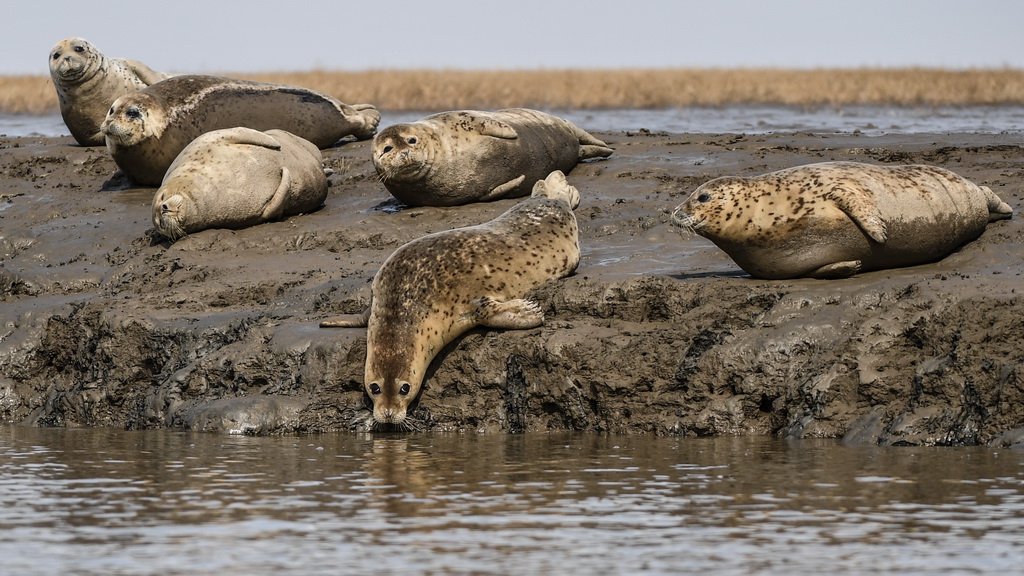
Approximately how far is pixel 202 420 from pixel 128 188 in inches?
222

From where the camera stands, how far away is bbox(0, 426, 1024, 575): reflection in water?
449cm

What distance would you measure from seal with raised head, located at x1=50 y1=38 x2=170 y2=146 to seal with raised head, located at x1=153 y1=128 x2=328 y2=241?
2886 millimetres

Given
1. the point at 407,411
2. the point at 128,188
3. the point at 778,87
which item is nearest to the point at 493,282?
the point at 407,411

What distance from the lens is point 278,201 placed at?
37.7 ft

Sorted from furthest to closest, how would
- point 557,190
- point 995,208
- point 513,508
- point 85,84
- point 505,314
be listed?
point 85,84
point 557,190
point 995,208
point 505,314
point 513,508

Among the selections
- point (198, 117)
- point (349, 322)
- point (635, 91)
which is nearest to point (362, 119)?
point (198, 117)

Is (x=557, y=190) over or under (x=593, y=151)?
under

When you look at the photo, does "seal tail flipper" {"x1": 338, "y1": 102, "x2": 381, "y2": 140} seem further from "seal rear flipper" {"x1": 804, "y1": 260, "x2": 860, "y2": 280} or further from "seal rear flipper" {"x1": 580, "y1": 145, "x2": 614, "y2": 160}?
"seal rear flipper" {"x1": 804, "y1": 260, "x2": 860, "y2": 280}

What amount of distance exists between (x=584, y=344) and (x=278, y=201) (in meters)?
4.37

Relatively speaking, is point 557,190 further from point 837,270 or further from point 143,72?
point 143,72

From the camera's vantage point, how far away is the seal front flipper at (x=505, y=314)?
A: 8.03 metres

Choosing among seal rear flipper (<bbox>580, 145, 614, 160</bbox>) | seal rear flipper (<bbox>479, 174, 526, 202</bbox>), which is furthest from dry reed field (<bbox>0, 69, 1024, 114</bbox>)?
seal rear flipper (<bbox>479, 174, 526, 202</bbox>)

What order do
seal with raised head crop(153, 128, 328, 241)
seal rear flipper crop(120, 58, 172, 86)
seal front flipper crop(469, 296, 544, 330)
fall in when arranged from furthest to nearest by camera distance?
seal rear flipper crop(120, 58, 172, 86) → seal with raised head crop(153, 128, 328, 241) → seal front flipper crop(469, 296, 544, 330)

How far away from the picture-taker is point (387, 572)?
434 cm
